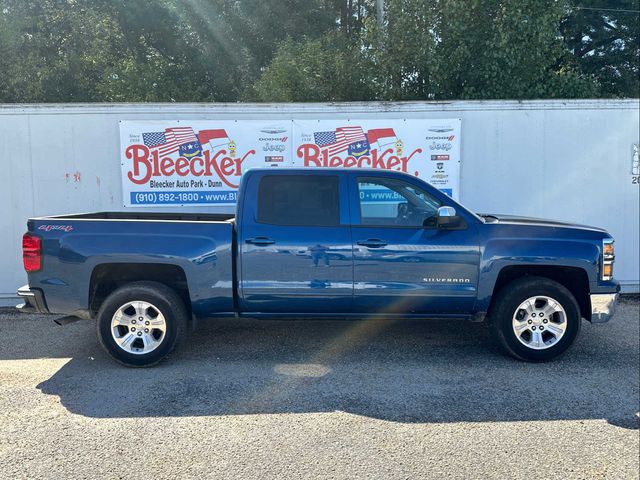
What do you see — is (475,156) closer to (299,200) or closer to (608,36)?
(299,200)

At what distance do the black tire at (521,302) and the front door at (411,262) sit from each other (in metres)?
0.32

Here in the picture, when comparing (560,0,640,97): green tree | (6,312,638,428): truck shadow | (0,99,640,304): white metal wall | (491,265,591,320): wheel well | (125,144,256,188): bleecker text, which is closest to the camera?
(6,312,638,428): truck shadow

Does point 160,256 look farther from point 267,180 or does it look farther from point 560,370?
point 560,370

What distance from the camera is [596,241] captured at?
5.23 m

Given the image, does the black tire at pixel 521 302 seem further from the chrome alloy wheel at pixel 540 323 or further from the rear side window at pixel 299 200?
the rear side window at pixel 299 200

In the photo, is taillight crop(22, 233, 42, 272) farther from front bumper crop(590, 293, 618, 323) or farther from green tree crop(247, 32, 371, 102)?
green tree crop(247, 32, 371, 102)

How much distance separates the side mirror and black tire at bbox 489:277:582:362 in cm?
83

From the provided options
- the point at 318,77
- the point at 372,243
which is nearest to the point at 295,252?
the point at 372,243

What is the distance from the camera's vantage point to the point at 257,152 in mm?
7945

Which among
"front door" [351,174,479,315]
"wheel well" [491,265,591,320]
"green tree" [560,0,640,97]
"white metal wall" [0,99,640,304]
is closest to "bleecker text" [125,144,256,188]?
"white metal wall" [0,99,640,304]

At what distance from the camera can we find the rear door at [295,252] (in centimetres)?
513

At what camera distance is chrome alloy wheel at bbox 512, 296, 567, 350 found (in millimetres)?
5207

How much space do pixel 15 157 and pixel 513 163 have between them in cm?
708

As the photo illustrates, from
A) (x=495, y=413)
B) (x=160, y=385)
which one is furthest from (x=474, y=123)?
(x=160, y=385)
